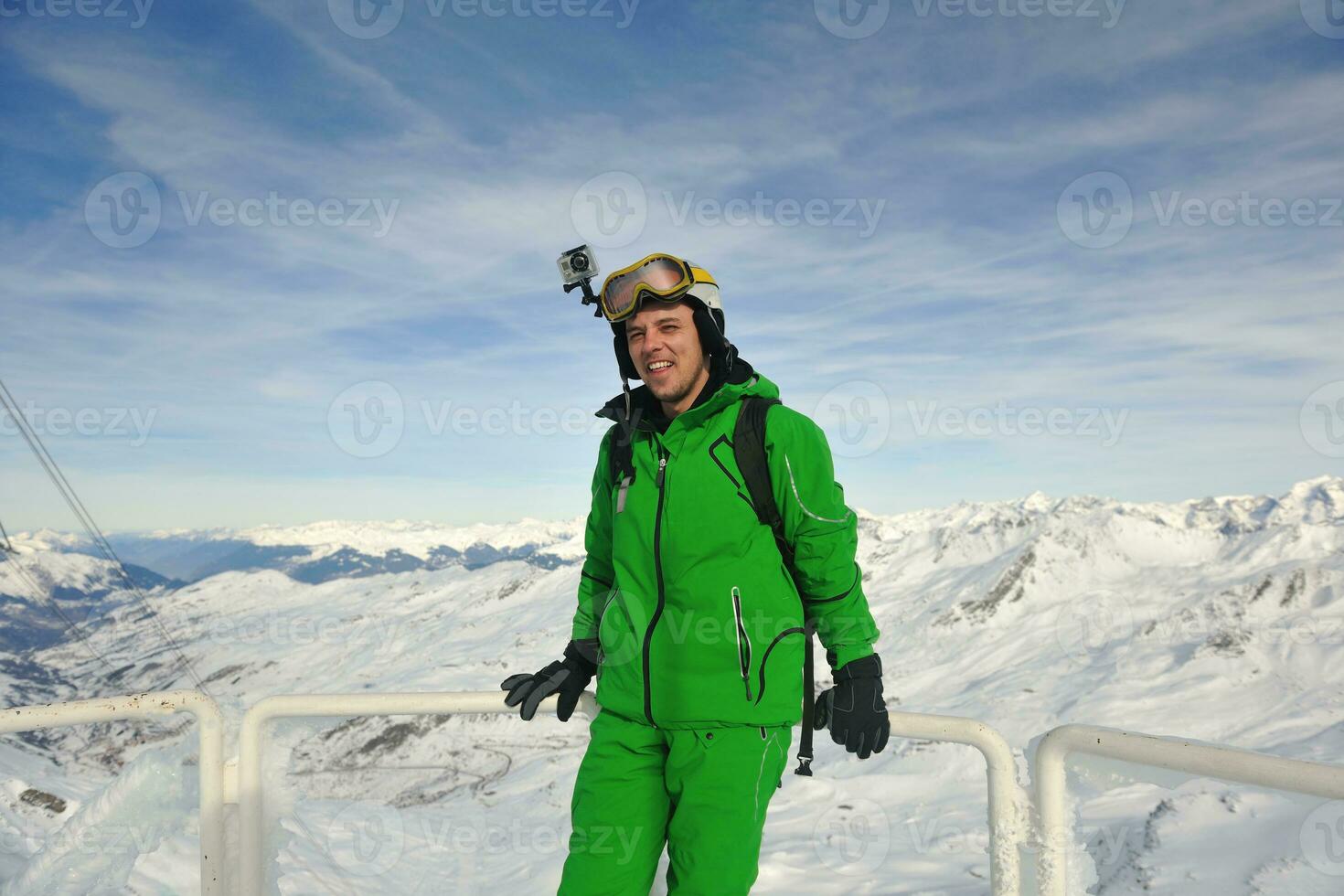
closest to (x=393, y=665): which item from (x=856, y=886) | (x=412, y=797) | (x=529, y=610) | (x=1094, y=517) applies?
(x=529, y=610)

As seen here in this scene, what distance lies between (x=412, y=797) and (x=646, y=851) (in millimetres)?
58690

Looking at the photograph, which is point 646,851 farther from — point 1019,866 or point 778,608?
point 1019,866

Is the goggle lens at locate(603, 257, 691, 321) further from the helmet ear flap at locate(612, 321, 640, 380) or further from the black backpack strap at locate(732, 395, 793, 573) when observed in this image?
the black backpack strap at locate(732, 395, 793, 573)

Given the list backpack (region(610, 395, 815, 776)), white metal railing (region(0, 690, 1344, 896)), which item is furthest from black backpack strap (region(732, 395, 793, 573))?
white metal railing (region(0, 690, 1344, 896))

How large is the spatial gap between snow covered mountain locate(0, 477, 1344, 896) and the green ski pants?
2.77ft

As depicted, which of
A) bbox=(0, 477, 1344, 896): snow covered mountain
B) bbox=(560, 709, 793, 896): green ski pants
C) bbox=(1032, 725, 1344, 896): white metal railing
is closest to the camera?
bbox=(1032, 725, 1344, 896): white metal railing

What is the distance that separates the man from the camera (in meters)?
2.38

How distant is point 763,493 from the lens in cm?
250

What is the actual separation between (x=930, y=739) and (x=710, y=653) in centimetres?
73

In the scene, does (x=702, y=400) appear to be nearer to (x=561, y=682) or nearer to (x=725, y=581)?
(x=725, y=581)

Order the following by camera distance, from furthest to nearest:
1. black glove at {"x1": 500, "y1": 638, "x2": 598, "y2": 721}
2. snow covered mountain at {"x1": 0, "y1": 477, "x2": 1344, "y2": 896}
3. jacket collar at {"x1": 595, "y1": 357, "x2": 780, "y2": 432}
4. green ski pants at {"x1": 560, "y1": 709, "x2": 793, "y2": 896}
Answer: snow covered mountain at {"x1": 0, "y1": 477, "x2": 1344, "y2": 896} → black glove at {"x1": 500, "y1": 638, "x2": 598, "y2": 721} → jacket collar at {"x1": 595, "y1": 357, "x2": 780, "y2": 432} → green ski pants at {"x1": 560, "y1": 709, "x2": 793, "y2": 896}

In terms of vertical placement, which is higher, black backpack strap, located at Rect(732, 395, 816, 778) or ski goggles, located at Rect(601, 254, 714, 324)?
ski goggles, located at Rect(601, 254, 714, 324)

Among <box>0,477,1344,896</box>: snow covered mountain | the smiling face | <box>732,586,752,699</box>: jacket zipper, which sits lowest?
<box>0,477,1344,896</box>: snow covered mountain

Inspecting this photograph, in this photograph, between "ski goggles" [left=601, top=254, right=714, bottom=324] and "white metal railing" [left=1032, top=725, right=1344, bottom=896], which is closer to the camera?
"white metal railing" [left=1032, top=725, right=1344, bottom=896]
